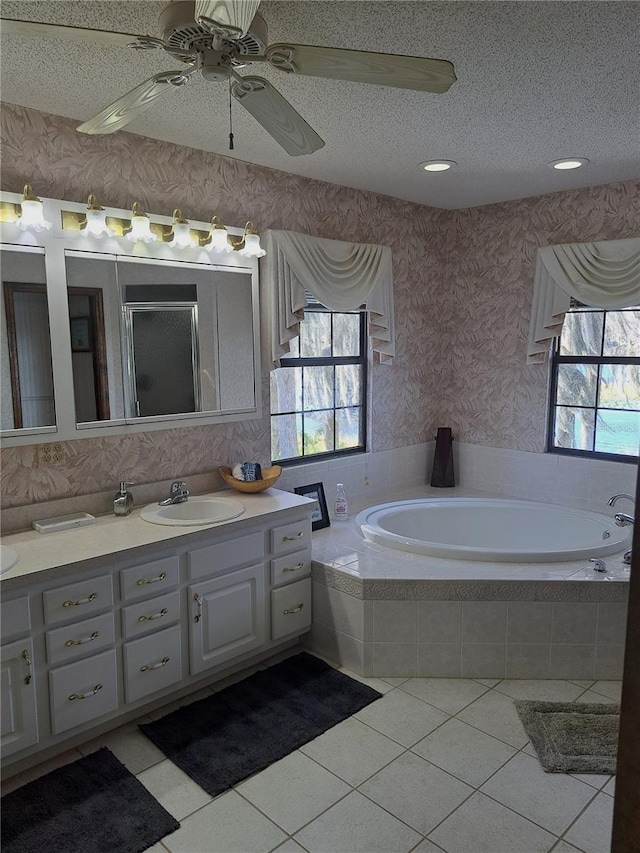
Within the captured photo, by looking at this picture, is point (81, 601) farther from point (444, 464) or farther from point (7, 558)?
point (444, 464)

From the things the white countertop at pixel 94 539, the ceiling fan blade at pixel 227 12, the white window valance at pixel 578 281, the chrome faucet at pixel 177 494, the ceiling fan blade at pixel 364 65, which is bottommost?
the white countertop at pixel 94 539

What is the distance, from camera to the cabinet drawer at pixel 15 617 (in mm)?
2129

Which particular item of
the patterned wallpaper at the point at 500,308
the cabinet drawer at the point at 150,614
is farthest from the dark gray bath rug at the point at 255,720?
the patterned wallpaper at the point at 500,308

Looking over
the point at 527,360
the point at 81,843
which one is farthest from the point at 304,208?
the point at 81,843

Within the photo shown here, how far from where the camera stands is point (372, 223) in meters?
4.03

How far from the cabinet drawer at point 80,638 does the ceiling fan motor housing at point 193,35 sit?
192 cm

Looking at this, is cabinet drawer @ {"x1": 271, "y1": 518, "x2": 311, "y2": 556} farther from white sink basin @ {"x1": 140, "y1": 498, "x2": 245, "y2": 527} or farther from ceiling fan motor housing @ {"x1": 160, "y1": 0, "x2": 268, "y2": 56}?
ceiling fan motor housing @ {"x1": 160, "y1": 0, "x2": 268, "y2": 56}

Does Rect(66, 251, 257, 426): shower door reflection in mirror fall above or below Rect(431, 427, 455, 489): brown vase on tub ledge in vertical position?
above

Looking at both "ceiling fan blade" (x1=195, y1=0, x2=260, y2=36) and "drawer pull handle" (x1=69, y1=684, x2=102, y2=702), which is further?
"drawer pull handle" (x1=69, y1=684, x2=102, y2=702)

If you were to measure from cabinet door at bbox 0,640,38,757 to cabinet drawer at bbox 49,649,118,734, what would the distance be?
81mm

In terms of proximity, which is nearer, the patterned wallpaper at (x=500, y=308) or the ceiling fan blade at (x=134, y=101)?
the ceiling fan blade at (x=134, y=101)

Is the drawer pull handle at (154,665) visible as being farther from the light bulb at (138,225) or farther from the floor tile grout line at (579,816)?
the light bulb at (138,225)

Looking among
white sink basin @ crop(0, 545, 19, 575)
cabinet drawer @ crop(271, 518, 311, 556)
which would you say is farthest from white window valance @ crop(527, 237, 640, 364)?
white sink basin @ crop(0, 545, 19, 575)

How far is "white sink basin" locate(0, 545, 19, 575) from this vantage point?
218cm
